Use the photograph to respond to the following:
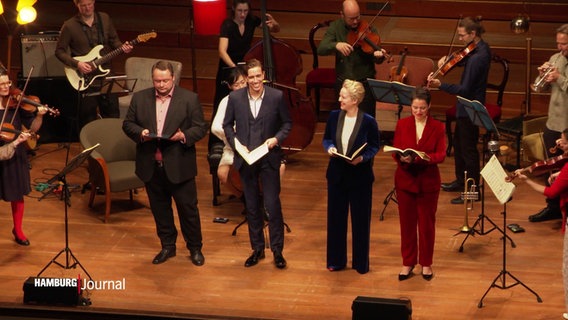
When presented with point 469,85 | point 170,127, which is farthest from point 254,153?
point 469,85

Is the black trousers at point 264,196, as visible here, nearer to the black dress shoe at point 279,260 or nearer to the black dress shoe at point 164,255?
the black dress shoe at point 279,260

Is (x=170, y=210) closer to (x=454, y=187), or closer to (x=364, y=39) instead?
(x=364, y=39)

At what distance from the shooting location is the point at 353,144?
719cm

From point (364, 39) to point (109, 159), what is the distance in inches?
91.6

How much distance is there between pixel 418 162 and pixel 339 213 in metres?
0.69

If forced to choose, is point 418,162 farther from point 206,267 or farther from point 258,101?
point 206,267

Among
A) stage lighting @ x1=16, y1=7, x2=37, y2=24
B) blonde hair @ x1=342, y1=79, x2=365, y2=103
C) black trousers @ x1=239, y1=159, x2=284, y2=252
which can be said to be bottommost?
black trousers @ x1=239, y1=159, x2=284, y2=252

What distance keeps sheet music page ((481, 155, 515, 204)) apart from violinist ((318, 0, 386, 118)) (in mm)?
2130

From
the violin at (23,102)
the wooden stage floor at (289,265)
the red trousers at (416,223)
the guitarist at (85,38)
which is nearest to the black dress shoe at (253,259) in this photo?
the wooden stage floor at (289,265)

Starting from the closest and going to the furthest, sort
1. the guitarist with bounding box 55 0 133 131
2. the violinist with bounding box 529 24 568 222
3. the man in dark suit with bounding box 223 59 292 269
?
1. the man in dark suit with bounding box 223 59 292 269
2. the violinist with bounding box 529 24 568 222
3. the guitarist with bounding box 55 0 133 131

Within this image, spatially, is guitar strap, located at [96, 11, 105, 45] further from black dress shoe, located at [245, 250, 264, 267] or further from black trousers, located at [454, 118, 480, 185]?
black trousers, located at [454, 118, 480, 185]

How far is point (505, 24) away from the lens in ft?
39.1

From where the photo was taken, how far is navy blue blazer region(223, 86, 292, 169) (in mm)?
7320

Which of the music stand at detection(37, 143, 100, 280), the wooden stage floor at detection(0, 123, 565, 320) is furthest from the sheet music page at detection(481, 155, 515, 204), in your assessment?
the music stand at detection(37, 143, 100, 280)
